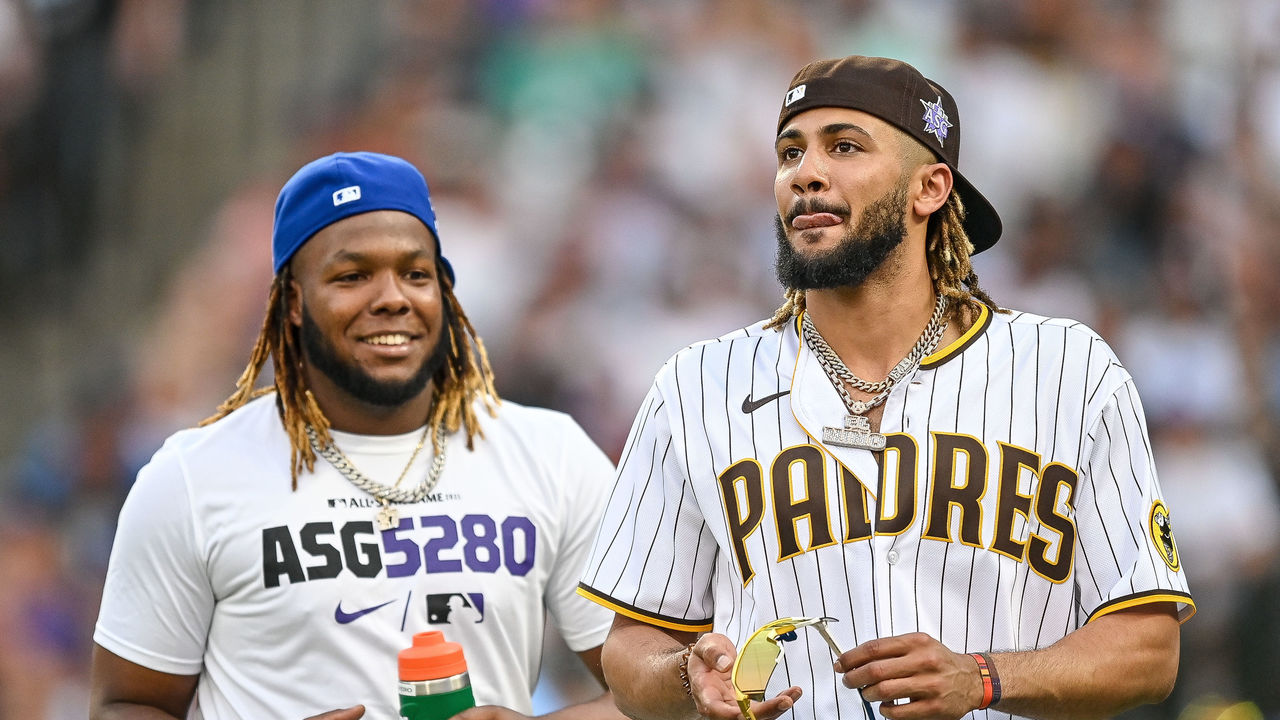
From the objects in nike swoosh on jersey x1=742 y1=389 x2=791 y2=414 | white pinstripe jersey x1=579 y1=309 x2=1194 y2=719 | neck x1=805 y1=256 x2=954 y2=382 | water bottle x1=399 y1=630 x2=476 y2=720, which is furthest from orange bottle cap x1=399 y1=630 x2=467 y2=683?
neck x1=805 y1=256 x2=954 y2=382

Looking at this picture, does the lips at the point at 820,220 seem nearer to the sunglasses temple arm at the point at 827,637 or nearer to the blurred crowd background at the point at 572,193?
the sunglasses temple arm at the point at 827,637

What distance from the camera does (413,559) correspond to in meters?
3.25

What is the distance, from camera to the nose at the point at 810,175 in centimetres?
277

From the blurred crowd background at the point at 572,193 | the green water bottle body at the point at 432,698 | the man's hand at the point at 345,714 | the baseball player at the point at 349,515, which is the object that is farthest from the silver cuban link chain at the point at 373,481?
the blurred crowd background at the point at 572,193

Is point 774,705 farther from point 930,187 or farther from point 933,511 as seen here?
point 930,187

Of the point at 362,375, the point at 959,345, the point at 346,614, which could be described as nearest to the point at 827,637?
the point at 959,345

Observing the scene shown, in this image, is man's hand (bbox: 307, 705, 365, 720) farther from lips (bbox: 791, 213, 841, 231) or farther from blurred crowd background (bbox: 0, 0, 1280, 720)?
blurred crowd background (bbox: 0, 0, 1280, 720)

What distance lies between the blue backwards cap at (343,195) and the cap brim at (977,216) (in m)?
1.30

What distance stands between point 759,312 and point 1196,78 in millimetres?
2705

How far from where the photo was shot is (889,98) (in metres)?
2.83

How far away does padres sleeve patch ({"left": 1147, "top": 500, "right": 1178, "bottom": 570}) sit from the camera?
2.57 meters

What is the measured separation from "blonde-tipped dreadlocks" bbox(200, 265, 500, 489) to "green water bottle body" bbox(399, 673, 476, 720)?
76 cm

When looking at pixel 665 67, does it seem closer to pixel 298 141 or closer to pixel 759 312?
pixel 759 312

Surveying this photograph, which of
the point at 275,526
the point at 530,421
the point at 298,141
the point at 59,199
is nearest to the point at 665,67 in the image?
the point at 298,141
